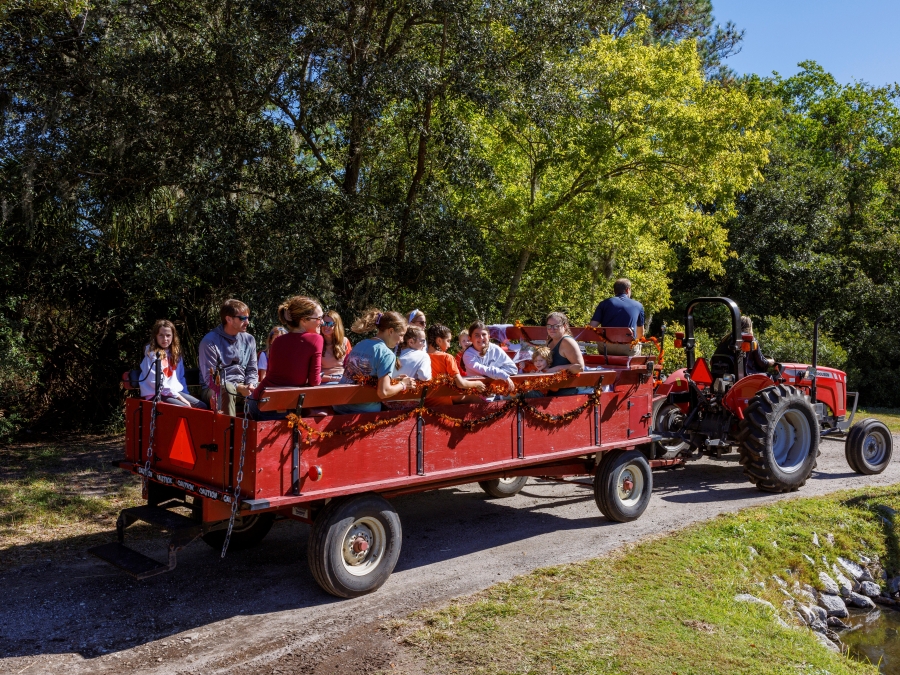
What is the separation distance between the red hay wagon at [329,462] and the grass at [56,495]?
1654 mm

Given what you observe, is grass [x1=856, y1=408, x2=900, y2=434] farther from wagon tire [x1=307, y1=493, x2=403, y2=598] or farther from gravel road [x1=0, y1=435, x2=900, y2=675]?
wagon tire [x1=307, y1=493, x2=403, y2=598]

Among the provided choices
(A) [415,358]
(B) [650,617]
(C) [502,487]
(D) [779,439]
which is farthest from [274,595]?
(D) [779,439]

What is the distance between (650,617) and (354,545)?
2251mm

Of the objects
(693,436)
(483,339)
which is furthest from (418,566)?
(693,436)

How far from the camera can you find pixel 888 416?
18344 mm

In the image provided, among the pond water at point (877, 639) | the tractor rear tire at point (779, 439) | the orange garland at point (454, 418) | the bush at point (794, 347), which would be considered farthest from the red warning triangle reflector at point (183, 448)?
the bush at point (794, 347)

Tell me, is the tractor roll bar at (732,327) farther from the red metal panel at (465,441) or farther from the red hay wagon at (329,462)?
the red metal panel at (465,441)

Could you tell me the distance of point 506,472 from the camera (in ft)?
23.5

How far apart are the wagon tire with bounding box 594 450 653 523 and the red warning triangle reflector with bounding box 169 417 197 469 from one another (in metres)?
4.07

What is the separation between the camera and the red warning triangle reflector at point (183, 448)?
18.8 ft

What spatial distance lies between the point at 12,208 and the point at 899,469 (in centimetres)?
1361

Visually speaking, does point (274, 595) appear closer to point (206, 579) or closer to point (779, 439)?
point (206, 579)

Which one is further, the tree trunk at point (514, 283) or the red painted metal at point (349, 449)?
the tree trunk at point (514, 283)

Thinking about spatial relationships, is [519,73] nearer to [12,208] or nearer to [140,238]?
[140,238]
